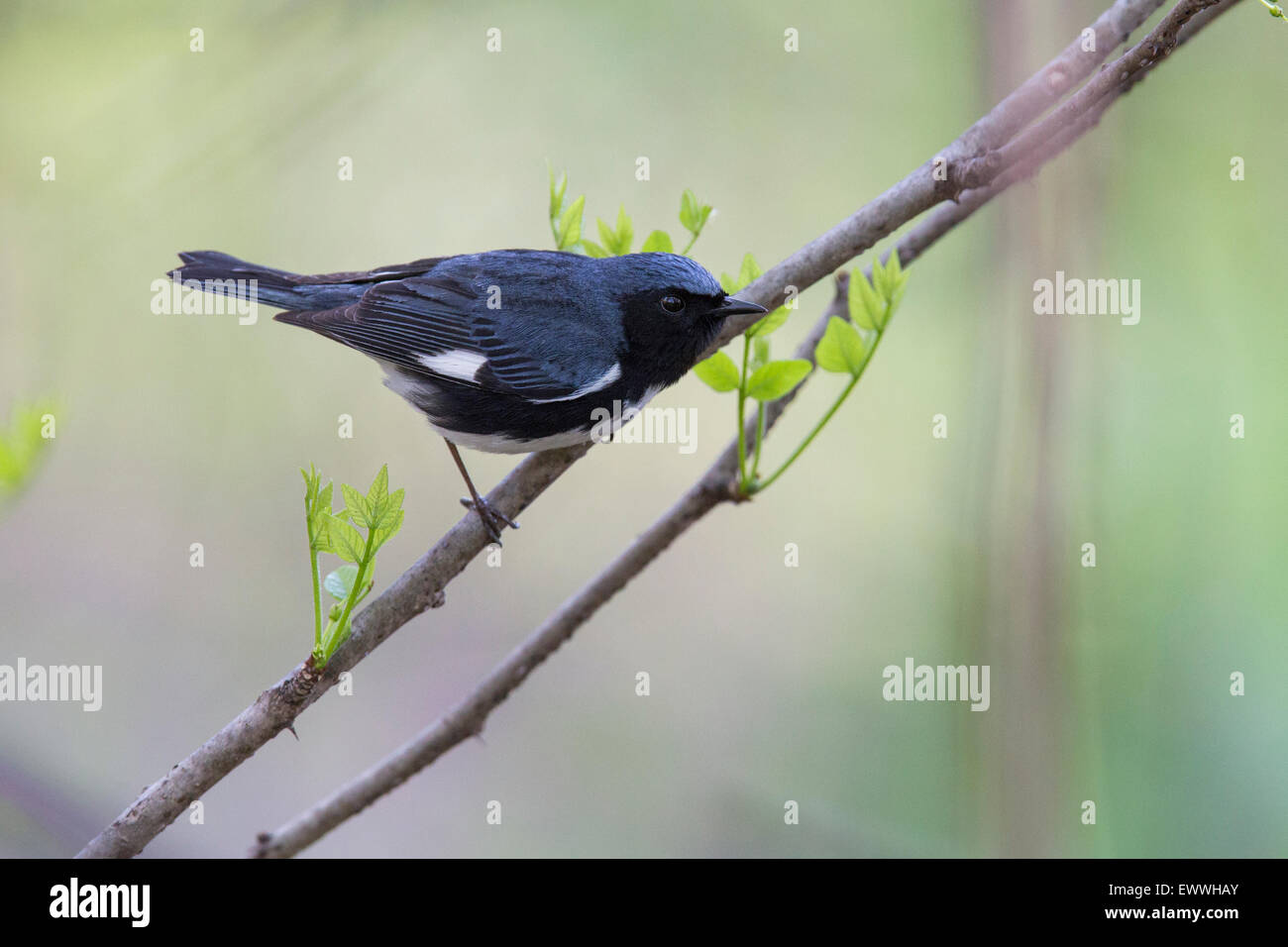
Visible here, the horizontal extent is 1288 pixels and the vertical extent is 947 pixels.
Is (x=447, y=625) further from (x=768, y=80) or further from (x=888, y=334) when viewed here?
(x=768, y=80)

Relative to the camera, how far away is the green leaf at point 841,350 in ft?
5.75

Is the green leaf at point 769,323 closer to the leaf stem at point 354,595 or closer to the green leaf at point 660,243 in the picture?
the green leaf at point 660,243

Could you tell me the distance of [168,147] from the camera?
3678 millimetres

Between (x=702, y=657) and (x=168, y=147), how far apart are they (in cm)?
295

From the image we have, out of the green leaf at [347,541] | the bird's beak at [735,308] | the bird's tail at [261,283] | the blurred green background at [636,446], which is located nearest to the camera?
the green leaf at [347,541]

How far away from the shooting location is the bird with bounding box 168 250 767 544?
245cm

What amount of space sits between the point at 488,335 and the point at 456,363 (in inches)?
4.3

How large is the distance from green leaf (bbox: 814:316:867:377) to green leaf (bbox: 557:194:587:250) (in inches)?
27.8

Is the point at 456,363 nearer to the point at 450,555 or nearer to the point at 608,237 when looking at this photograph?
the point at 608,237

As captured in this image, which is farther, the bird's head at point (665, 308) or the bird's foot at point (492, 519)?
the bird's head at point (665, 308)

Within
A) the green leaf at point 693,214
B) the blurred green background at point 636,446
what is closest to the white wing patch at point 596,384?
the green leaf at point 693,214

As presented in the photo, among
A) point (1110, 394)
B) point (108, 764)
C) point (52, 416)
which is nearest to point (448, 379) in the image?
point (52, 416)

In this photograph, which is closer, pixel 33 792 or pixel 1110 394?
pixel 33 792

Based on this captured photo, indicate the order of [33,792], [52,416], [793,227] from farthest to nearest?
[793,227], [33,792], [52,416]
